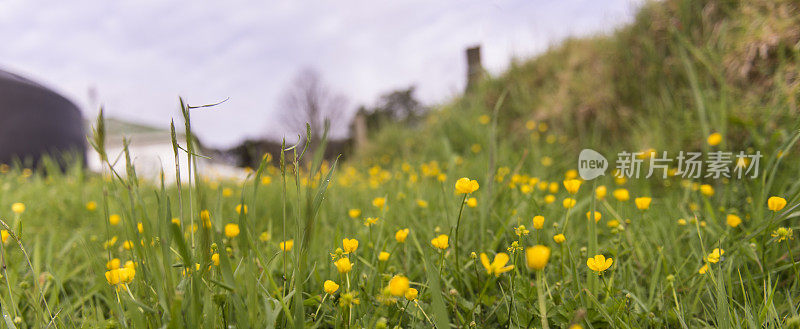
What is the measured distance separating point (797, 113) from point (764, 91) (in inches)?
16.7

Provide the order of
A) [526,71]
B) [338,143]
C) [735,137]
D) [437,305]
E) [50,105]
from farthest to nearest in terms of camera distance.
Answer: [338,143] < [50,105] < [526,71] < [735,137] < [437,305]

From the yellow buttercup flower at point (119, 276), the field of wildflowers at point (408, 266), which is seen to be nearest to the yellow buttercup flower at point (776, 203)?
the field of wildflowers at point (408, 266)

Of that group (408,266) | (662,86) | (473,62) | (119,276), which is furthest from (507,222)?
(473,62)

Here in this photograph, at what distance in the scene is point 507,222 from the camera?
1.24 metres

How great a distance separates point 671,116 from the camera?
2928 millimetres

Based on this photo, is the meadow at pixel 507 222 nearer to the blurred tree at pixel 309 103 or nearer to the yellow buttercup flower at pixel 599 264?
the yellow buttercup flower at pixel 599 264

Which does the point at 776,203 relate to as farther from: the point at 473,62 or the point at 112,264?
the point at 473,62

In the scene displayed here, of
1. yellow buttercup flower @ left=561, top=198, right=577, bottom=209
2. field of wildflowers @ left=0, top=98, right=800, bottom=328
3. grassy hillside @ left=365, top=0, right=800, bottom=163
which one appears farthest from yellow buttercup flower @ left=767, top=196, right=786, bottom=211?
grassy hillside @ left=365, top=0, right=800, bottom=163

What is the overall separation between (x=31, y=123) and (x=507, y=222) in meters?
6.51

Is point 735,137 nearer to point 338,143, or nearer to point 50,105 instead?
point 50,105

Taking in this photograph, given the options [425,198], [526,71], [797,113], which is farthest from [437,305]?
[526,71]

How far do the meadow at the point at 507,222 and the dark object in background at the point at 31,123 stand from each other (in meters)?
0.38

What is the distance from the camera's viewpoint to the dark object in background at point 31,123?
5.01 metres

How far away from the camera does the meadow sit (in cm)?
75
